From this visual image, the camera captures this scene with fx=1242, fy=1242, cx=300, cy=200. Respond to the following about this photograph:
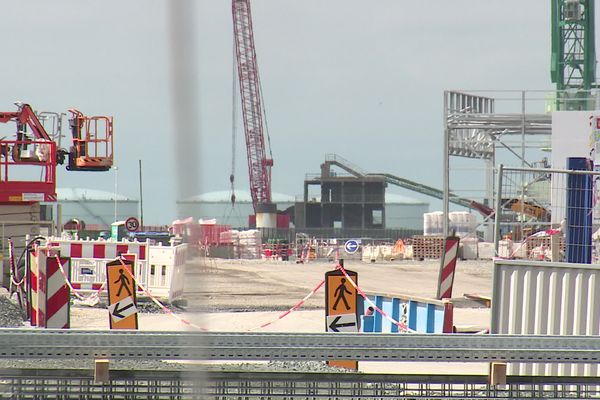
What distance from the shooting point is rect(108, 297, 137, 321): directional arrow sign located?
1437cm

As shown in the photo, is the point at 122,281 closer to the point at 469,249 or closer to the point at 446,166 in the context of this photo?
the point at 446,166

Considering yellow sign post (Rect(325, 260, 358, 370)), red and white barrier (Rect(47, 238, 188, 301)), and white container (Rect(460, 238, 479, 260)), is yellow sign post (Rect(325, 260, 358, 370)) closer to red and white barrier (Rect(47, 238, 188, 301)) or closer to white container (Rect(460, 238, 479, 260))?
red and white barrier (Rect(47, 238, 188, 301))

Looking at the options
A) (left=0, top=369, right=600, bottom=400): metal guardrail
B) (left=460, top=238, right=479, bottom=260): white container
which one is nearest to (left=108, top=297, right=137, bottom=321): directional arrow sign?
(left=0, top=369, right=600, bottom=400): metal guardrail

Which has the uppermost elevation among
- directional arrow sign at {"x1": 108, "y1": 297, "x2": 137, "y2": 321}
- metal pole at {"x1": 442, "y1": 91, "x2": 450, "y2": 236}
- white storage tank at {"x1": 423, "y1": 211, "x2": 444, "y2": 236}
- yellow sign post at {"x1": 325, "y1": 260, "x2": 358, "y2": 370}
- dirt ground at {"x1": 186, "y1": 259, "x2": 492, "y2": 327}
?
metal pole at {"x1": 442, "y1": 91, "x2": 450, "y2": 236}

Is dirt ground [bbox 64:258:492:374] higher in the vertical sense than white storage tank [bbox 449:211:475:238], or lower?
Answer: lower

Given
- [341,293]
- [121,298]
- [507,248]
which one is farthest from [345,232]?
[341,293]

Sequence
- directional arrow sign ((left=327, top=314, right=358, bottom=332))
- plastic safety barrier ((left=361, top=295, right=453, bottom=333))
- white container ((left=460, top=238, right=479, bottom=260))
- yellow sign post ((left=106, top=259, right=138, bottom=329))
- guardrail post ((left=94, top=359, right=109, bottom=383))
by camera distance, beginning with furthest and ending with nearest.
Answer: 1. white container ((left=460, top=238, right=479, bottom=260))
2. yellow sign post ((left=106, top=259, right=138, bottom=329))
3. plastic safety barrier ((left=361, top=295, right=453, bottom=333))
4. directional arrow sign ((left=327, top=314, right=358, bottom=332))
5. guardrail post ((left=94, top=359, right=109, bottom=383))

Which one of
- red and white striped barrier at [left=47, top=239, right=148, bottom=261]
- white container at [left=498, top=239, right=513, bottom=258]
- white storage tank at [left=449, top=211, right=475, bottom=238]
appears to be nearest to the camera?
white container at [left=498, top=239, right=513, bottom=258]

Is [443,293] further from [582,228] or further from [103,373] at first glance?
[103,373]

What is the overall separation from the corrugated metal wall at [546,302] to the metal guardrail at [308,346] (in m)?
1.79

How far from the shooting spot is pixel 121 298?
1439 centimetres

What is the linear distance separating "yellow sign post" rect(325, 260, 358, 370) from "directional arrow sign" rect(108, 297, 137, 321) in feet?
10.0

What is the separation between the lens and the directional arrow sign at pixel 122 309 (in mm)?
14367

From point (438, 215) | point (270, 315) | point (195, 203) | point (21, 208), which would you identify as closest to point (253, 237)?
point (438, 215)
